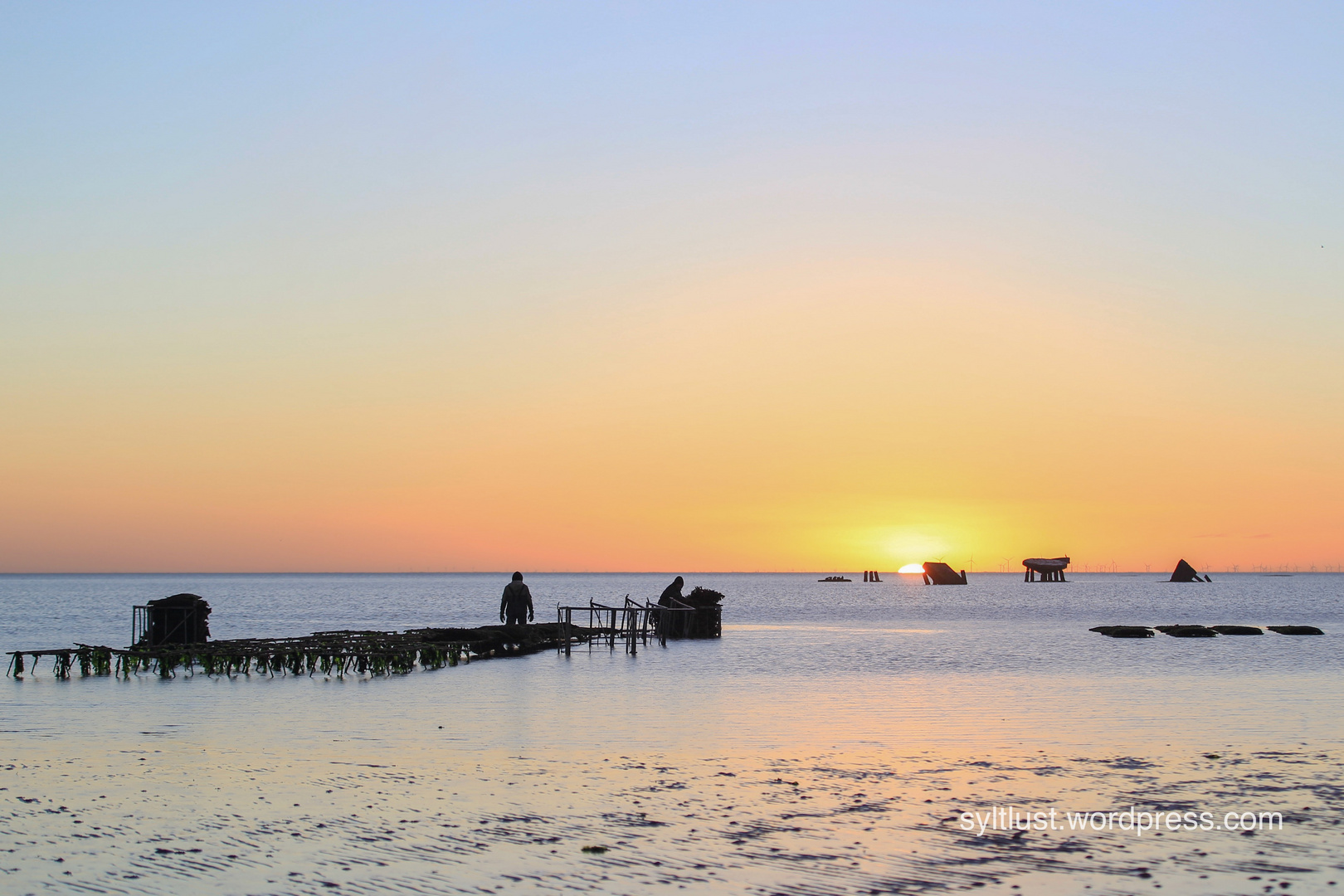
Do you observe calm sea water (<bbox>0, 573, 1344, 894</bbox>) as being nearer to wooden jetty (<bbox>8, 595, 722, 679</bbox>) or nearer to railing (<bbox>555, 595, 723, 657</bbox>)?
wooden jetty (<bbox>8, 595, 722, 679</bbox>)

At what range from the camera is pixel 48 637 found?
173 feet

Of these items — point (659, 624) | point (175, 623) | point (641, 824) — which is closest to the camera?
point (641, 824)

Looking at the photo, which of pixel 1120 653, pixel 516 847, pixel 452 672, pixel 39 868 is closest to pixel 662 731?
pixel 516 847

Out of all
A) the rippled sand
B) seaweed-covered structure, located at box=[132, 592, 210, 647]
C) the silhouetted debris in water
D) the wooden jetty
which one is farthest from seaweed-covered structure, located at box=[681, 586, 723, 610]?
the rippled sand

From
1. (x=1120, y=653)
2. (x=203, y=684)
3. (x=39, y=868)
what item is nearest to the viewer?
(x=39, y=868)

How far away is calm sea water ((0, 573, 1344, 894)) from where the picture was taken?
1002 cm

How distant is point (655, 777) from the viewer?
48.6ft

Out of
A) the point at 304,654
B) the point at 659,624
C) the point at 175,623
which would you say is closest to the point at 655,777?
the point at 304,654

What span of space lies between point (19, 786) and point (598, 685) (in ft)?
53.4

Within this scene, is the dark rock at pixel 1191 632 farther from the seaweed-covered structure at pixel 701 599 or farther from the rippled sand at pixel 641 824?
the rippled sand at pixel 641 824

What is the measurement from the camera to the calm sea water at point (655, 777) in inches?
395

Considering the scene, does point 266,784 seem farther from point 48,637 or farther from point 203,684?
point 48,637

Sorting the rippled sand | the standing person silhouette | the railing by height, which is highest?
the standing person silhouette

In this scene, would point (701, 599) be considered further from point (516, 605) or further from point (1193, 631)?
point (1193, 631)
